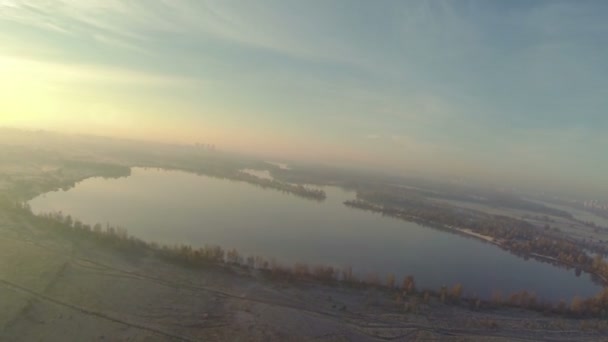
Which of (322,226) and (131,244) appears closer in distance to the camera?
(131,244)

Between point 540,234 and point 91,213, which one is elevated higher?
point 540,234

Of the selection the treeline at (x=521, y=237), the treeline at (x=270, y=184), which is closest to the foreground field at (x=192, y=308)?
the treeline at (x=521, y=237)

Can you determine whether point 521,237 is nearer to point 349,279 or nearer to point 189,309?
point 349,279

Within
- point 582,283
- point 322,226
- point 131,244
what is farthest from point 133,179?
point 582,283

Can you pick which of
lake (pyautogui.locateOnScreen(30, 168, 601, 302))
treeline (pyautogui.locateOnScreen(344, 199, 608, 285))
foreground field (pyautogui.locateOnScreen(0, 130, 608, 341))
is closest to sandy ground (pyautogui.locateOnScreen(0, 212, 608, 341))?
foreground field (pyautogui.locateOnScreen(0, 130, 608, 341))

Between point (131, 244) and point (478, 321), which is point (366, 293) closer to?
point (478, 321)

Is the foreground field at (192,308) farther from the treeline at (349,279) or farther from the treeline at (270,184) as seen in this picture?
the treeline at (270,184)
